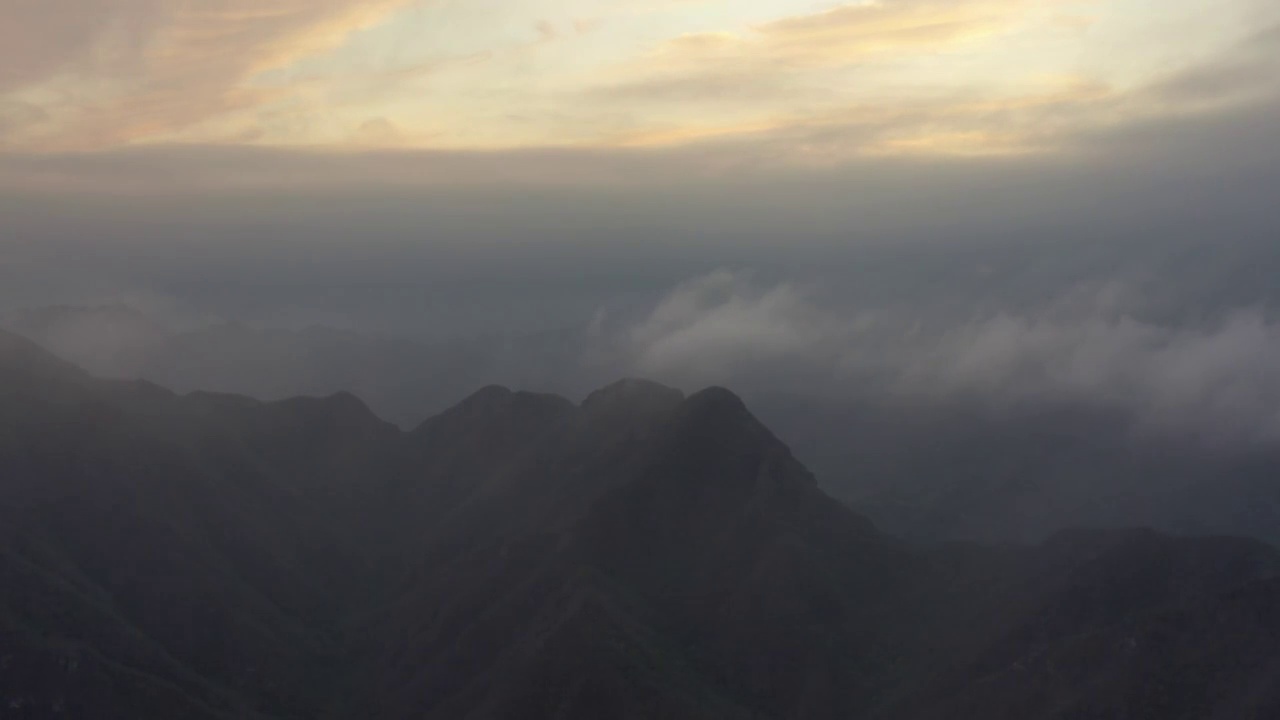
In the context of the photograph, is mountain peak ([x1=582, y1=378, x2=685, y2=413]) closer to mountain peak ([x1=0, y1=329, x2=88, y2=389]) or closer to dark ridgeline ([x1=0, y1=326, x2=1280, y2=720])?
dark ridgeline ([x1=0, y1=326, x2=1280, y2=720])

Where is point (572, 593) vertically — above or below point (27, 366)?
below

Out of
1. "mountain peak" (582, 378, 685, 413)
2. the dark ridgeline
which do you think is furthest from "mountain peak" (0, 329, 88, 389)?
"mountain peak" (582, 378, 685, 413)

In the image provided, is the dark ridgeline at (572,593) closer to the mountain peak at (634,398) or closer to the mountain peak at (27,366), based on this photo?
the mountain peak at (27,366)

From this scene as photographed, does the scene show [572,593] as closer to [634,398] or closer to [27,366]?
[634,398]

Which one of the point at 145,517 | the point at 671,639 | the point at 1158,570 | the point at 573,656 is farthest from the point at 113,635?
the point at 1158,570

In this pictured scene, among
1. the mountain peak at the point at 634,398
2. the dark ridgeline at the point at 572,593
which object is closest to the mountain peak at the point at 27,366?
the dark ridgeline at the point at 572,593

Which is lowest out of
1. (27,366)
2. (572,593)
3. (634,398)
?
(572,593)

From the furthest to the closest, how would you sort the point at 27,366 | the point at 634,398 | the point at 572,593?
the point at 634,398
the point at 27,366
the point at 572,593

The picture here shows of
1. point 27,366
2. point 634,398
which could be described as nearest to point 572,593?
point 634,398

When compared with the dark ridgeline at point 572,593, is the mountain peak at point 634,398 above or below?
above
